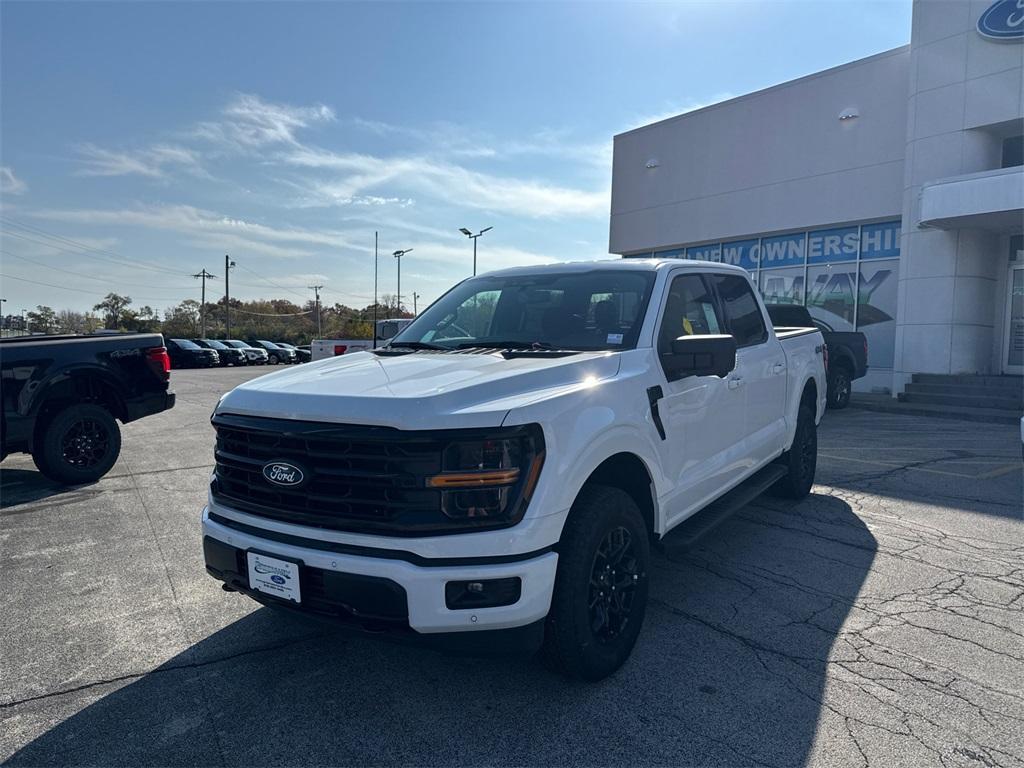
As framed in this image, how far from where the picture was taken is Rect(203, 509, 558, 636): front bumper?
2.48m

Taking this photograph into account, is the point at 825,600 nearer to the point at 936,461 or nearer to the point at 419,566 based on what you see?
the point at 419,566

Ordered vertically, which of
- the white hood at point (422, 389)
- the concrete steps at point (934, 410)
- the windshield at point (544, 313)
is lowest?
the concrete steps at point (934, 410)

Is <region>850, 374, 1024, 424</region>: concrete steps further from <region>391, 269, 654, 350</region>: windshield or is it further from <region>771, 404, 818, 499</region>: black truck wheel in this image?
<region>391, 269, 654, 350</region>: windshield

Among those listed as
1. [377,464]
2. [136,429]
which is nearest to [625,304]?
[377,464]

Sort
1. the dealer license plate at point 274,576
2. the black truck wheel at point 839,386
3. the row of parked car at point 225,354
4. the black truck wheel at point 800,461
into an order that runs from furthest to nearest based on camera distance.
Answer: the row of parked car at point 225,354, the black truck wheel at point 839,386, the black truck wheel at point 800,461, the dealer license plate at point 274,576

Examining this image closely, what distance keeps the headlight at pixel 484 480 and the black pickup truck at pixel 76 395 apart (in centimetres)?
581

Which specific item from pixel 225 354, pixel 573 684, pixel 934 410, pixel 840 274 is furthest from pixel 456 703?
pixel 225 354

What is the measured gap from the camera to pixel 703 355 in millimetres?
3416

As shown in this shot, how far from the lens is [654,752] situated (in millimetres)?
2531

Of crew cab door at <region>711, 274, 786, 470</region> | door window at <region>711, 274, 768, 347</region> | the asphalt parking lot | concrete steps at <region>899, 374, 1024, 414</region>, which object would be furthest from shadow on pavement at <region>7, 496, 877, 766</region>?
concrete steps at <region>899, 374, 1024, 414</region>

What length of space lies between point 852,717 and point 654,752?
34.7 inches

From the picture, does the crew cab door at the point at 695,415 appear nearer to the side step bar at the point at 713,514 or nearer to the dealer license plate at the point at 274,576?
the side step bar at the point at 713,514

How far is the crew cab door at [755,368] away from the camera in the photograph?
4664 millimetres

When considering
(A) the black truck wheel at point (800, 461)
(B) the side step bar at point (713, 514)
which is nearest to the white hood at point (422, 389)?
(B) the side step bar at point (713, 514)
